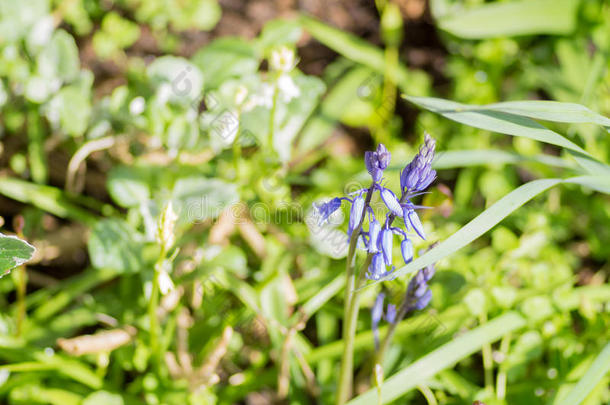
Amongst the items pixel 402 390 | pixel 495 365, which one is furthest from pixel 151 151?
pixel 495 365

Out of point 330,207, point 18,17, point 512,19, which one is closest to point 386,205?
point 330,207

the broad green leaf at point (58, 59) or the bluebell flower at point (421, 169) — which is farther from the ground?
the broad green leaf at point (58, 59)

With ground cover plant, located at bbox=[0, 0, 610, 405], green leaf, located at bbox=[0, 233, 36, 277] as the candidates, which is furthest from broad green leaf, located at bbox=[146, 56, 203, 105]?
green leaf, located at bbox=[0, 233, 36, 277]

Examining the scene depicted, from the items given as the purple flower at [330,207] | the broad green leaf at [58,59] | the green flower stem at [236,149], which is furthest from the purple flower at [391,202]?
the broad green leaf at [58,59]

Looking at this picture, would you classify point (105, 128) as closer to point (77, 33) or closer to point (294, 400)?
point (77, 33)

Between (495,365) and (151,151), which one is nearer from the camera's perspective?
(495,365)

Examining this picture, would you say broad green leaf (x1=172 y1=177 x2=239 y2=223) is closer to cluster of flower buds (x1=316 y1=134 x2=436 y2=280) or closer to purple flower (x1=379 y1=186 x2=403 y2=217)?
cluster of flower buds (x1=316 y1=134 x2=436 y2=280)

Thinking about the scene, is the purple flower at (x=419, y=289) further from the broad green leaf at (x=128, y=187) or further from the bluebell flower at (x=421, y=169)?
the broad green leaf at (x=128, y=187)
